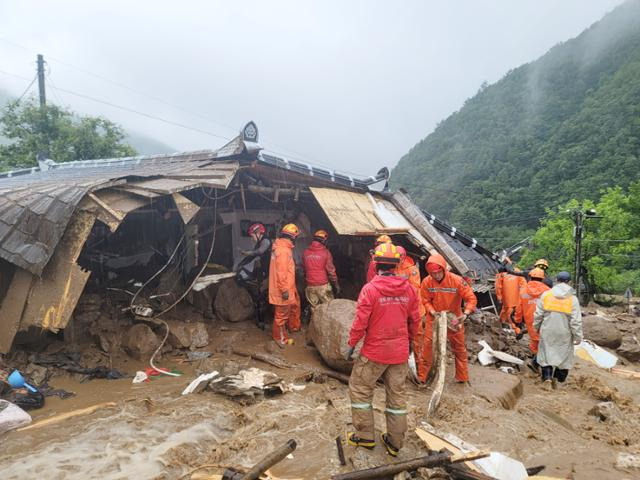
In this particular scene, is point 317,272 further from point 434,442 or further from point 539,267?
point 539,267

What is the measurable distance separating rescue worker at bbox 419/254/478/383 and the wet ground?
14.3 inches

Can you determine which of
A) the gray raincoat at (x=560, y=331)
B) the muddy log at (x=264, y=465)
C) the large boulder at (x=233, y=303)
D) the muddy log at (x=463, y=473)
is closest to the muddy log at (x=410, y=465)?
the muddy log at (x=463, y=473)

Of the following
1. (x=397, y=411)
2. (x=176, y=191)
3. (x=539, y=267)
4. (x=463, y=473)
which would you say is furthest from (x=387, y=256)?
(x=539, y=267)

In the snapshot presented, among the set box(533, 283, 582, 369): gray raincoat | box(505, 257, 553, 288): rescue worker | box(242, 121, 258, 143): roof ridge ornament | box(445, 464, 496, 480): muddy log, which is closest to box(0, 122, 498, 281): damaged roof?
box(242, 121, 258, 143): roof ridge ornament

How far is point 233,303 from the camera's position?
24.8 ft

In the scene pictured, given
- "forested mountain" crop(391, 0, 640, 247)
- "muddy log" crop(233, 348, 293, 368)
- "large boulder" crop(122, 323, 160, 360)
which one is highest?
"forested mountain" crop(391, 0, 640, 247)

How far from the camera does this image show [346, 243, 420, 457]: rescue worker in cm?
355

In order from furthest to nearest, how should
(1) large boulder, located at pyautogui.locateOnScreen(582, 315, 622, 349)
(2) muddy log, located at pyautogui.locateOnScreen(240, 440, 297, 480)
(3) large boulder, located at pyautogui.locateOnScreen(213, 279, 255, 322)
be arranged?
1. (1) large boulder, located at pyautogui.locateOnScreen(582, 315, 622, 349)
2. (3) large boulder, located at pyautogui.locateOnScreen(213, 279, 255, 322)
3. (2) muddy log, located at pyautogui.locateOnScreen(240, 440, 297, 480)

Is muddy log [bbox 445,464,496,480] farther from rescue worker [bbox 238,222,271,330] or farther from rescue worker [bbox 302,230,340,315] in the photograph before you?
rescue worker [bbox 238,222,271,330]

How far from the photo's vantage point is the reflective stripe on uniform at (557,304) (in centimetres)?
600

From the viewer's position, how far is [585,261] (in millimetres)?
27266

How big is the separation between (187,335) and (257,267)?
2256mm

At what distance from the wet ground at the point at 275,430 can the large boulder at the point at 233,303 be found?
1.64 meters

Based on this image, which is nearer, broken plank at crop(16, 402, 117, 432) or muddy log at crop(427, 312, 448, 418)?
broken plank at crop(16, 402, 117, 432)
